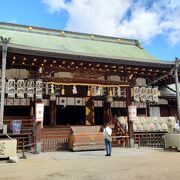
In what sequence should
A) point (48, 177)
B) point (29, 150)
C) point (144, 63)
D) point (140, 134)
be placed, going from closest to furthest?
point (48, 177) < point (29, 150) < point (144, 63) < point (140, 134)

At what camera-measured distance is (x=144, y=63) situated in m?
15.9

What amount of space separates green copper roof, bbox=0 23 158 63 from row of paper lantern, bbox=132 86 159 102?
8.72 ft

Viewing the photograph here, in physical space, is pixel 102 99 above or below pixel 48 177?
above

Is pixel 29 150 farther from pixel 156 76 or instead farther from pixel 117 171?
pixel 156 76

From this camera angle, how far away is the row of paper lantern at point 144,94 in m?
16.8

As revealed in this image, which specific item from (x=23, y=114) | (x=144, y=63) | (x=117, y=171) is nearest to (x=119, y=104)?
(x=144, y=63)

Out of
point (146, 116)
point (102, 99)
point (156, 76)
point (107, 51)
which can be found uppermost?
point (107, 51)

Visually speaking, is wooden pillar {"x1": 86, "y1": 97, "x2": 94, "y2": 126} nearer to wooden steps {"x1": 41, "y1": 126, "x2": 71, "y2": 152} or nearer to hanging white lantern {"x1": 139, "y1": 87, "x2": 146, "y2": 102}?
wooden steps {"x1": 41, "y1": 126, "x2": 71, "y2": 152}

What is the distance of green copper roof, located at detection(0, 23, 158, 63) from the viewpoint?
19.2 metres

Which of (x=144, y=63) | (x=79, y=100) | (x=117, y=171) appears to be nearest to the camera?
(x=117, y=171)

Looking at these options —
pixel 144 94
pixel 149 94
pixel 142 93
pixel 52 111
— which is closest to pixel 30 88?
pixel 52 111

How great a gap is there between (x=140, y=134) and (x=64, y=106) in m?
5.59

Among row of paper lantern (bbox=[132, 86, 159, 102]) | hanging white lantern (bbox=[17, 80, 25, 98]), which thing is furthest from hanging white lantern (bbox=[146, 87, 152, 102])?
hanging white lantern (bbox=[17, 80, 25, 98])

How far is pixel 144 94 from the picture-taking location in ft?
55.9
